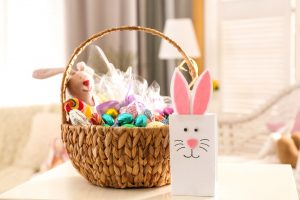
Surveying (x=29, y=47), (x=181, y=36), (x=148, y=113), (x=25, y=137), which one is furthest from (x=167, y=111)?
(x=29, y=47)

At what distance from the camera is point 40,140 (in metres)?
2.71

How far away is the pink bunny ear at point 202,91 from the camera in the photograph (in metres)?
0.92

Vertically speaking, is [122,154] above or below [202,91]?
below

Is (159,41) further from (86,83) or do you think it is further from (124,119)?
(124,119)

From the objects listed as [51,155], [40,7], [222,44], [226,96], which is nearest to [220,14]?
[222,44]

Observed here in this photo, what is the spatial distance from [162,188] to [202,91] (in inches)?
10.1

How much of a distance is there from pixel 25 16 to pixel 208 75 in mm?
2689

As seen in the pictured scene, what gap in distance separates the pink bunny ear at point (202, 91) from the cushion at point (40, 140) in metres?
1.85

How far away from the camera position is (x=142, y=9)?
12.1 ft

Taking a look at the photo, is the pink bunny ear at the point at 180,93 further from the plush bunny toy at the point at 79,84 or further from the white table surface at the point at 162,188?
Result: the plush bunny toy at the point at 79,84

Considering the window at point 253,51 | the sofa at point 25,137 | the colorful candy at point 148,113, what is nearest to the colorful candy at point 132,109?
the colorful candy at point 148,113

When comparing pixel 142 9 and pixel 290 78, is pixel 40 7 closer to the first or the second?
pixel 142 9

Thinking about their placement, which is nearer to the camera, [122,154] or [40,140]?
[122,154]

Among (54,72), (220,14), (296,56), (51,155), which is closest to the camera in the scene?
(54,72)
